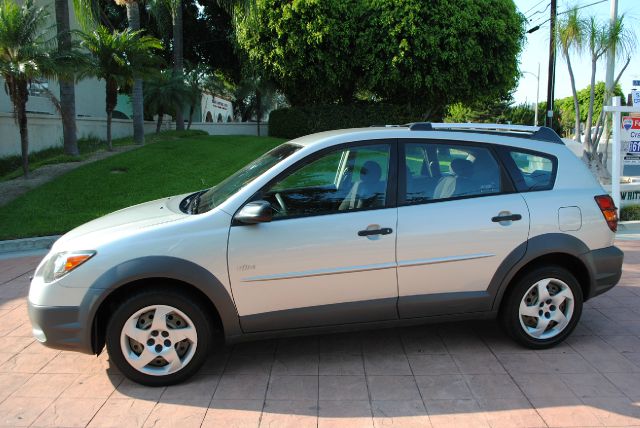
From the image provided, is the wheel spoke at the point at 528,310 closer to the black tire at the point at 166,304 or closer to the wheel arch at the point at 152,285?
the wheel arch at the point at 152,285

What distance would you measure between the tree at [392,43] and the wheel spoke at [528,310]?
18894mm

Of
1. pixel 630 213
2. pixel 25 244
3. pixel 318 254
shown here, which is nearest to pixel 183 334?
pixel 318 254

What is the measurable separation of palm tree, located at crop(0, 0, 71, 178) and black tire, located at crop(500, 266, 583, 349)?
10.6 meters

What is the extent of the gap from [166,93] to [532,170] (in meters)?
21.0

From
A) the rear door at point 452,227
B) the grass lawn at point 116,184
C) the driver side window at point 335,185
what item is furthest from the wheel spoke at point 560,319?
the grass lawn at point 116,184

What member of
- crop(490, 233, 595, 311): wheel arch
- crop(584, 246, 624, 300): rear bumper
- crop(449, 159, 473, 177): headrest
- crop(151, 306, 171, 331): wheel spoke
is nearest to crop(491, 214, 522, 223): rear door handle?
crop(490, 233, 595, 311): wheel arch

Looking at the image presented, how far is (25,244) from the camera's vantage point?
7961mm

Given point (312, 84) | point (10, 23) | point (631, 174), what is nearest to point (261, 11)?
point (312, 84)

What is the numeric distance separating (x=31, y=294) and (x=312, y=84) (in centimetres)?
2156

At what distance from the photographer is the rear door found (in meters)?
3.80

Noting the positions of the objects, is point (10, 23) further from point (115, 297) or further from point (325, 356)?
point (325, 356)

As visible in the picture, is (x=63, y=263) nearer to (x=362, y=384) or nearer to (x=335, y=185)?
(x=335, y=185)

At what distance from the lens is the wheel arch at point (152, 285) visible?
3465 mm

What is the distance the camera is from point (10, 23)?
Result: 11047mm
